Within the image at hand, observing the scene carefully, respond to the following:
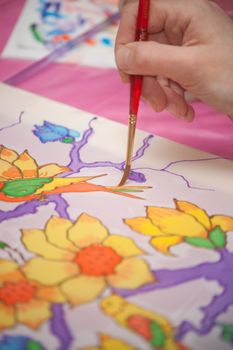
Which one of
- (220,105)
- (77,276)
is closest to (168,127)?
(220,105)

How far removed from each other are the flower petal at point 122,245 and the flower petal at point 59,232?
4cm

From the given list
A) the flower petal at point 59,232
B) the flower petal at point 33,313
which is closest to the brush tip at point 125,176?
the flower petal at point 59,232

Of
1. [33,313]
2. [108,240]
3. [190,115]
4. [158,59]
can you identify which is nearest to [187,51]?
[158,59]

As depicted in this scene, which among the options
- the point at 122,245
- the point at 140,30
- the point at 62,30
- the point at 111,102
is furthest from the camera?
the point at 62,30

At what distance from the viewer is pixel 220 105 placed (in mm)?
656

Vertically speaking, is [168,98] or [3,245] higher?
[168,98]

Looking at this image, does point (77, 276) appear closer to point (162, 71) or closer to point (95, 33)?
point (162, 71)

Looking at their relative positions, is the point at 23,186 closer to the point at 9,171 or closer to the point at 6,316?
the point at 9,171

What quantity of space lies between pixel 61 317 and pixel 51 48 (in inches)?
22.9

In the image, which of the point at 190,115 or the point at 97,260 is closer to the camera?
the point at 97,260

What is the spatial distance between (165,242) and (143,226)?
3 cm

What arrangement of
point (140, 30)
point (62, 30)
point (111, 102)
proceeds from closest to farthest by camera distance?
point (140, 30)
point (111, 102)
point (62, 30)

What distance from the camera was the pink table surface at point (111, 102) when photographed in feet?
2.42

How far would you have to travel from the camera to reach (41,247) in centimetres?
53
